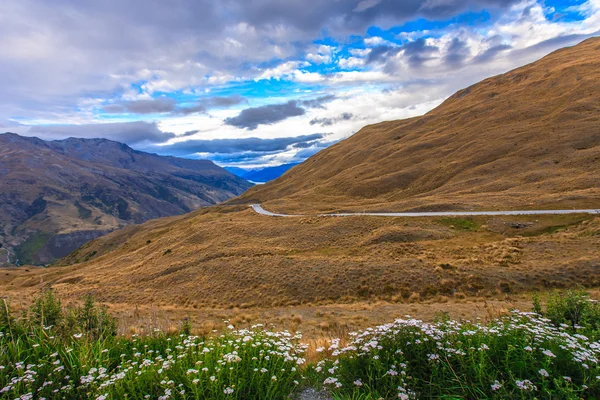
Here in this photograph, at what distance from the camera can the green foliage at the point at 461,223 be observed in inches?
1559

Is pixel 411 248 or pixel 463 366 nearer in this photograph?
pixel 463 366

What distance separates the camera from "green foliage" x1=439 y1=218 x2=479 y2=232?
3961 cm

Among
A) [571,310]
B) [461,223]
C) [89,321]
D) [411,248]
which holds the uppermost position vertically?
[89,321]

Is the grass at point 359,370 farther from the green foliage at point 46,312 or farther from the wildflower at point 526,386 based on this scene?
the green foliage at point 46,312

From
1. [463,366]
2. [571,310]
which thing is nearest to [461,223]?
[571,310]

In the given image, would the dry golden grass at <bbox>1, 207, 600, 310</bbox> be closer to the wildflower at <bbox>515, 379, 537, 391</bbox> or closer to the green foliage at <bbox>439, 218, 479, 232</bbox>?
the green foliage at <bbox>439, 218, 479, 232</bbox>

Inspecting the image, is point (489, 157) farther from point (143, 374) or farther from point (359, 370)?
point (143, 374)

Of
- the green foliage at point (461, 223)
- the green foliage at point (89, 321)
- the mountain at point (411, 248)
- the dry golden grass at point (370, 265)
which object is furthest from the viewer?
the green foliage at point (461, 223)

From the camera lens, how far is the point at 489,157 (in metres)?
89.7

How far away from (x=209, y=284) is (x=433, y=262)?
23310 mm

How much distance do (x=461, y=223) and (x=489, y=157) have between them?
61.1 m

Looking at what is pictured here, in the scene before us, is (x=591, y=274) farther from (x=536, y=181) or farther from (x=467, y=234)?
(x=536, y=181)

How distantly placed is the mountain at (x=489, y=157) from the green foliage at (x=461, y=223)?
368 inches

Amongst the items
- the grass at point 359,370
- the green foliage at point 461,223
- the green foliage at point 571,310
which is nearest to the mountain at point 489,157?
the green foliage at point 461,223
